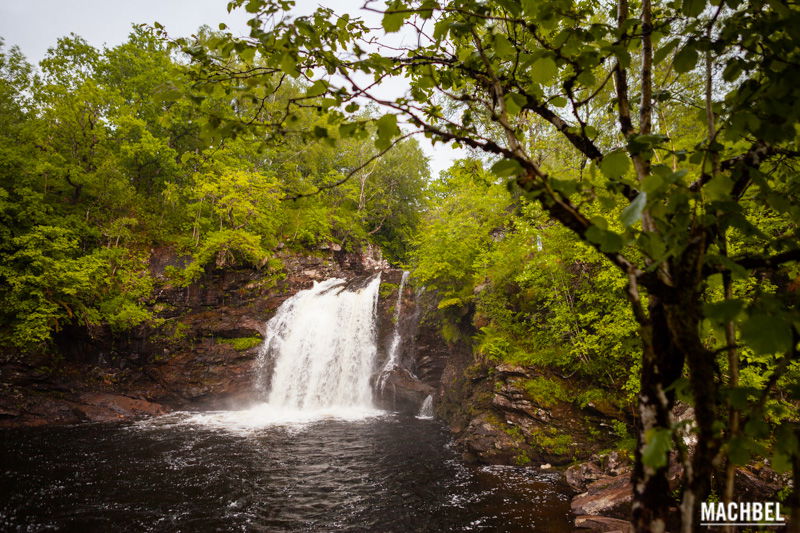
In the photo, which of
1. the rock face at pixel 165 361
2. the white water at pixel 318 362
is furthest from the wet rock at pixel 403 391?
the white water at pixel 318 362

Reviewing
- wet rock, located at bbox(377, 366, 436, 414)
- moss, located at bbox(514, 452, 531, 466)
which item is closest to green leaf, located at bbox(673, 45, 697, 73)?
moss, located at bbox(514, 452, 531, 466)

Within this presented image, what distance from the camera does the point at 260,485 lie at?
8039mm

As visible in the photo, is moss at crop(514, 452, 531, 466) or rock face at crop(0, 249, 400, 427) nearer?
moss at crop(514, 452, 531, 466)

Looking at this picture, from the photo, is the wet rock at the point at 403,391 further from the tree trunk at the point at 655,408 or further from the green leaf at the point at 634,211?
the green leaf at the point at 634,211

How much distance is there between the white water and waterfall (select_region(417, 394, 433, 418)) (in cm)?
196

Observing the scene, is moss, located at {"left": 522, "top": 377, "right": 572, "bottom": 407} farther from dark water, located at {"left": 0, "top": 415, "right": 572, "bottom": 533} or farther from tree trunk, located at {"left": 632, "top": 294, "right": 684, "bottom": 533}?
tree trunk, located at {"left": 632, "top": 294, "right": 684, "bottom": 533}

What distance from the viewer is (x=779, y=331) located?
3.35ft

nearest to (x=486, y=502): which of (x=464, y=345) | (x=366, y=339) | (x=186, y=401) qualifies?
(x=464, y=345)

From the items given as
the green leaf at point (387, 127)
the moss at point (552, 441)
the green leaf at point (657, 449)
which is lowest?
the moss at point (552, 441)

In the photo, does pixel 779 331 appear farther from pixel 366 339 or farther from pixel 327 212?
pixel 327 212

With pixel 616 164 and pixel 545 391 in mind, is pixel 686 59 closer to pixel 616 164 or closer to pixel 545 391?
pixel 616 164

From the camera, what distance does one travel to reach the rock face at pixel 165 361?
43.2 ft

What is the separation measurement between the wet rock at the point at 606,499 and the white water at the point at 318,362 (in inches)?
363

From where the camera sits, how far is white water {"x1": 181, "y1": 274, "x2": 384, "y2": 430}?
15398 millimetres
